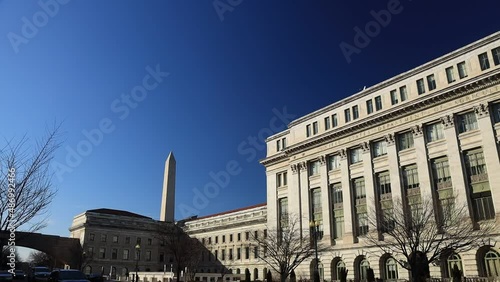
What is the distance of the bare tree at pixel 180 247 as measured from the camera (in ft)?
210

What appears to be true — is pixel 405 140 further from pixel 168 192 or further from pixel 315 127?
pixel 168 192

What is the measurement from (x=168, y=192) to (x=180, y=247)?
3595cm

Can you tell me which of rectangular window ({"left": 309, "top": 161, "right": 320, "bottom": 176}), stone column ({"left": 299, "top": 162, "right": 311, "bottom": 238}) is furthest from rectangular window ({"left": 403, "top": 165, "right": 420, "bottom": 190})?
stone column ({"left": 299, "top": 162, "right": 311, "bottom": 238})

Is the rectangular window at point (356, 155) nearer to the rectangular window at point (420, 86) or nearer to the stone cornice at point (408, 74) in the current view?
the stone cornice at point (408, 74)

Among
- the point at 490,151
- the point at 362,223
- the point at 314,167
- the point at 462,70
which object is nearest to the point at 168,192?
the point at 314,167

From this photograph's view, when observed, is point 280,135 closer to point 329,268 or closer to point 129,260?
point 329,268

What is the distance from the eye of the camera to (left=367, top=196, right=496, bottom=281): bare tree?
3203 cm

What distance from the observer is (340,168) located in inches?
1934

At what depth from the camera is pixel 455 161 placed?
124ft

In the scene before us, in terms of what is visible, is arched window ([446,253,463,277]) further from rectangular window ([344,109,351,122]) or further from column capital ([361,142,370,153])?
rectangular window ([344,109,351,122])

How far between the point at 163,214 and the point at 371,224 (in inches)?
2702

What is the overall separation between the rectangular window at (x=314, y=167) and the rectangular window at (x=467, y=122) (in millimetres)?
18677

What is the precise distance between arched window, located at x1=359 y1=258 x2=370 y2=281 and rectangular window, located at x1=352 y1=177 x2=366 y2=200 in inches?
280

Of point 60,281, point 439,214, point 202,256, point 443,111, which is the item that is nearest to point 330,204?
point 439,214
